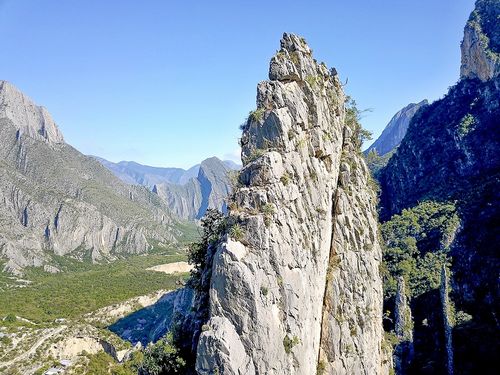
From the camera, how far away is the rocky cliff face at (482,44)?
111 metres

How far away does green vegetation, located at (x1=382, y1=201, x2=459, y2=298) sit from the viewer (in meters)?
75.1

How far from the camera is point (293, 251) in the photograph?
25.9m

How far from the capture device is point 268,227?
80.7ft

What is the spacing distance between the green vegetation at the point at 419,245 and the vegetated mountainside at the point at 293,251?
3877cm

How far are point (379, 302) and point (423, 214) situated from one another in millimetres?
61713

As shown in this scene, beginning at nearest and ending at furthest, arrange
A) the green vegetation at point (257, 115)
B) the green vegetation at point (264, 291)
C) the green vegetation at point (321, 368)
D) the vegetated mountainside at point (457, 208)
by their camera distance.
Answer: the green vegetation at point (264, 291) → the green vegetation at point (321, 368) → the green vegetation at point (257, 115) → the vegetated mountainside at point (457, 208)

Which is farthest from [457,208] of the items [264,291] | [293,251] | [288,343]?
[264,291]

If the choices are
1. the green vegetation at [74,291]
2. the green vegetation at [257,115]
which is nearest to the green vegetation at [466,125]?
the green vegetation at [257,115]

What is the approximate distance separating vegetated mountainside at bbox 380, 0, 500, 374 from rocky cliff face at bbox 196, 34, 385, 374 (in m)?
27.8

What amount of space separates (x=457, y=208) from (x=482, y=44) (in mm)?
54242

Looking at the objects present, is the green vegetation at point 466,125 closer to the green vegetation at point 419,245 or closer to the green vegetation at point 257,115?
the green vegetation at point 419,245

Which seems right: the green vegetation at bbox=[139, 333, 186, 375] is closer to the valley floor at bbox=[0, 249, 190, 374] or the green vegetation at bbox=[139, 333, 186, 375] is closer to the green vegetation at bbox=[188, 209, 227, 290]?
the green vegetation at bbox=[188, 209, 227, 290]

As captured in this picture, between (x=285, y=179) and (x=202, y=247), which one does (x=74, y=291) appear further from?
(x=285, y=179)

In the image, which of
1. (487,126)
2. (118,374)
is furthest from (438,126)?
(118,374)
